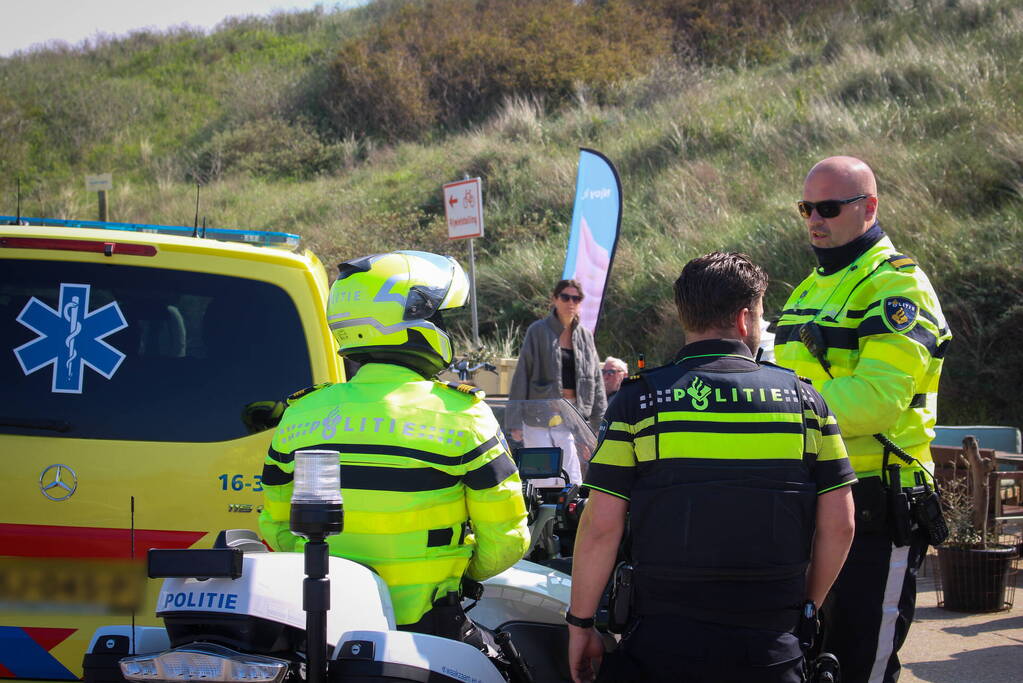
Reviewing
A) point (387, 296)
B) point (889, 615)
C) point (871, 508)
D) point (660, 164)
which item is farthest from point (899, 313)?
point (660, 164)

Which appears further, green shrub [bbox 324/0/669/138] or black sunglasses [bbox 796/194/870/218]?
green shrub [bbox 324/0/669/138]

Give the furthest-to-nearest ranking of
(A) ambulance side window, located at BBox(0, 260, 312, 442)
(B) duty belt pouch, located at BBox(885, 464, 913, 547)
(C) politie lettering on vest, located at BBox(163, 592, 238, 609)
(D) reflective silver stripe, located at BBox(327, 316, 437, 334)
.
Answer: (A) ambulance side window, located at BBox(0, 260, 312, 442) → (B) duty belt pouch, located at BBox(885, 464, 913, 547) → (D) reflective silver stripe, located at BBox(327, 316, 437, 334) → (C) politie lettering on vest, located at BBox(163, 592, 238, 609)

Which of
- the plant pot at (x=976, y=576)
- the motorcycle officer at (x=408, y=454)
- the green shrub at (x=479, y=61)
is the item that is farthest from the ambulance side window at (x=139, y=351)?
the green shrub at (x=479, y=61)

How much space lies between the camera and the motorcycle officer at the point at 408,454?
107 inches

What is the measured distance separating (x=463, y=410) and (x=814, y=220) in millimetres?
1473

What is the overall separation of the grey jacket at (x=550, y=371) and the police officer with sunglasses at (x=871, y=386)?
4370mm

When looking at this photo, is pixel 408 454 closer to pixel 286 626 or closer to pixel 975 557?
pixel 286 626

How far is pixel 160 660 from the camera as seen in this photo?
216 cm

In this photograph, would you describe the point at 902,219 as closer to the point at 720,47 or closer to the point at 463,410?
the point at 463,410

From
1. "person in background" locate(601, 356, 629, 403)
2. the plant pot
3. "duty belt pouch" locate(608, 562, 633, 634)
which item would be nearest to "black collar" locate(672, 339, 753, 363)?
"duty belt pouch" locate(608, 562, 633, 634)

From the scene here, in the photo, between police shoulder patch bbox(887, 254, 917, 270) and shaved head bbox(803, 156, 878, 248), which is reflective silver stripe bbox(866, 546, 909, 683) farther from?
shaved head bbox(803, 156, 878, 248)

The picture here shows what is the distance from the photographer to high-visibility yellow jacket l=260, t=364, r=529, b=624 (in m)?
2.71

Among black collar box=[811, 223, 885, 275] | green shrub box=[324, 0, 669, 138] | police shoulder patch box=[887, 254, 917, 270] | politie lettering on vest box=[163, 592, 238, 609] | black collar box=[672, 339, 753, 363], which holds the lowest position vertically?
politie lettering on vest box=[163, 592, 238, 609]

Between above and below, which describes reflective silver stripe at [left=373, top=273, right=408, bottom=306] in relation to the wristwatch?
above
